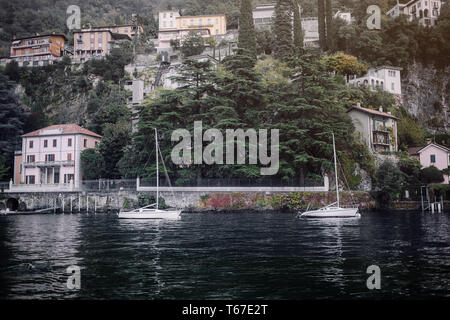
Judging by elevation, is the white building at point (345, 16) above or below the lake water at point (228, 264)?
above

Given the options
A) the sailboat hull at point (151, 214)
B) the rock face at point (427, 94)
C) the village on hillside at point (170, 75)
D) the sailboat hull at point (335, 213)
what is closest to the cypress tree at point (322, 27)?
the village on hillside at point (170, 75)

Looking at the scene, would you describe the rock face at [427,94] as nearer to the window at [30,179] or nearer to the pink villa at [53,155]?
the pink villa at [53,155]

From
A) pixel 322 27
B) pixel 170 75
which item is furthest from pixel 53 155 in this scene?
pixel 322 27

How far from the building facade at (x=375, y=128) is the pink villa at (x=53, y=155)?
41.6m

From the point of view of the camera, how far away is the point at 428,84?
74125 millimetres

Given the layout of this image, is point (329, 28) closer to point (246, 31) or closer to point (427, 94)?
point (246, 31)

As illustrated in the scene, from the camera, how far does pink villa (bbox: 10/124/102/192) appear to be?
200ft

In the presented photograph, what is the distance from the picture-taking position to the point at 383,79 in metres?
67.8

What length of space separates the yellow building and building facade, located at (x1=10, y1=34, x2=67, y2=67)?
32.3 meters

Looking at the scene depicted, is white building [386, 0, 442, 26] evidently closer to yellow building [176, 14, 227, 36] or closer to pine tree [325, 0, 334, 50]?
pine tree [325, 0, 334, 50]

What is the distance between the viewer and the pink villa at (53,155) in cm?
6091

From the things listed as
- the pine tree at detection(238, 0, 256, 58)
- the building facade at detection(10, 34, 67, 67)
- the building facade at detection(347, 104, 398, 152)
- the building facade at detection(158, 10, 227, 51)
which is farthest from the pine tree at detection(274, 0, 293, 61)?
the building facade at detection(10, 34, 67, 67)
